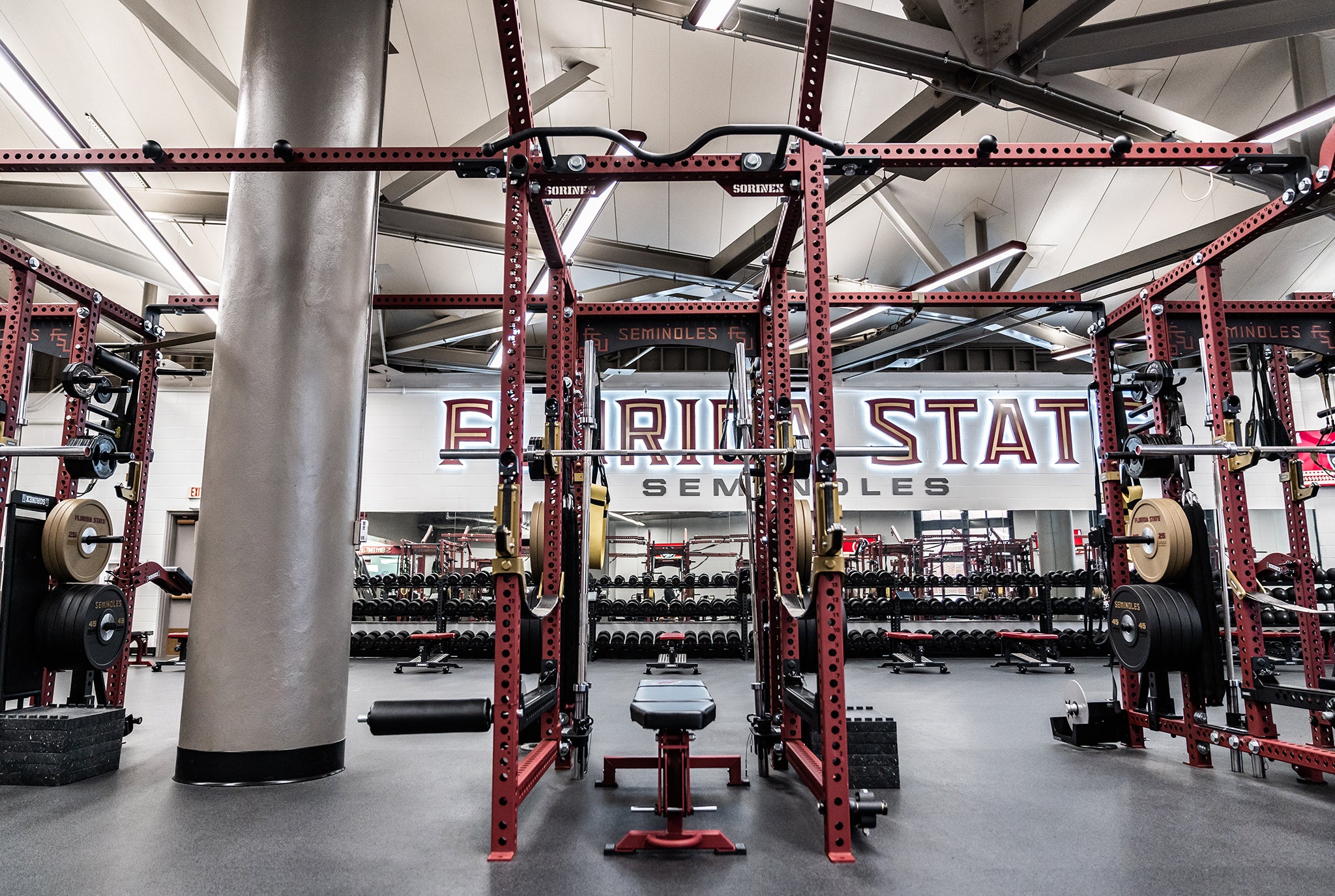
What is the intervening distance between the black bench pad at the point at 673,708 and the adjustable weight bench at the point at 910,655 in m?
6.27

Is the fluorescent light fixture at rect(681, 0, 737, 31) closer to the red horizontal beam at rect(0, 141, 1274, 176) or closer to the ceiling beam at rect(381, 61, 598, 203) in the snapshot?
the red horizontal beam at rect(0, 141, 1274, 176)

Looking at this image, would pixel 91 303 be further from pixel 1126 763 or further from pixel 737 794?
pixel 1126 763

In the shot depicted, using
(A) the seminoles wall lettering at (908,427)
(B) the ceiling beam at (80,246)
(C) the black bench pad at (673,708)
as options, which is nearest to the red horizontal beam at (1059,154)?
(C) the black bench pad at (673,708)

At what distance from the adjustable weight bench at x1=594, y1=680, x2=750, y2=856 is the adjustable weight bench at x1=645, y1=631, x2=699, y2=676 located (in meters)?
5.65

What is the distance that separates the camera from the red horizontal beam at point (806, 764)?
109 inches

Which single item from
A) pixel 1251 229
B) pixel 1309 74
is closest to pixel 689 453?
pixel 1251 229

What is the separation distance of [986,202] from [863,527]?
5.30m

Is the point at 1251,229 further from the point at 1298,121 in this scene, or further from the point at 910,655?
the point at 910,655

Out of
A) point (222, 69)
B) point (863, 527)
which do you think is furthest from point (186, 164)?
point (863, 527)

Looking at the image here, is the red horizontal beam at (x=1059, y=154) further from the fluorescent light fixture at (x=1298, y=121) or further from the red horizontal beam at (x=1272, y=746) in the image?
the red horizontal beam at (x=1272, y=746)

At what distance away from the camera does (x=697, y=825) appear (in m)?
2.92

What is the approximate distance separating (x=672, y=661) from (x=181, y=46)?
738 cm

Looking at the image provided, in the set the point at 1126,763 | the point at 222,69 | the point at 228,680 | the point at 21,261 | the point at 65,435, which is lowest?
the point at 1126,763

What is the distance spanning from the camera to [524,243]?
10.1ft
